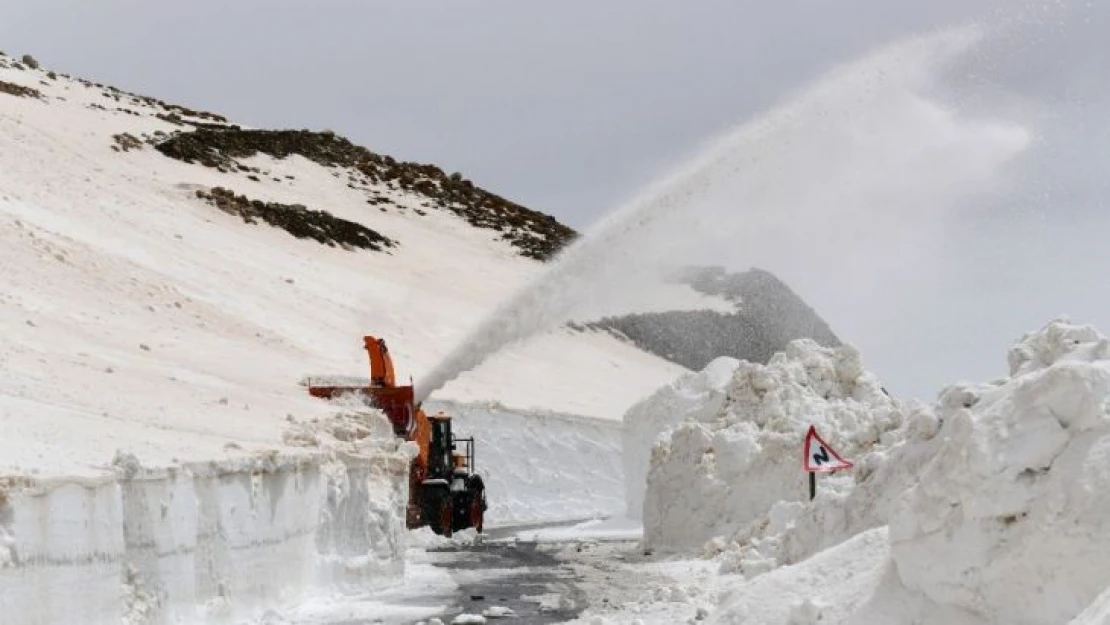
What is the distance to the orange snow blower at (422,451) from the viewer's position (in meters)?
22.9

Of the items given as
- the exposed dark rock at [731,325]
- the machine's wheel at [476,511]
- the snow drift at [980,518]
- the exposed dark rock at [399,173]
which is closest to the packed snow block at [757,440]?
the machine's wheel at [476,511]

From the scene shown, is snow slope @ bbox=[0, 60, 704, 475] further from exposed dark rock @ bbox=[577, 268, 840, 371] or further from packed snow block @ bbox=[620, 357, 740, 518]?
packed snow block @ bbox=[620, 357, 740, 518]

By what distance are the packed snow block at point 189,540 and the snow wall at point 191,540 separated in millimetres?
11

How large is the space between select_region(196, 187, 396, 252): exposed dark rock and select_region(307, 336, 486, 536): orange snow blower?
89.3ft

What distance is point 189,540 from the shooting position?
1227cm

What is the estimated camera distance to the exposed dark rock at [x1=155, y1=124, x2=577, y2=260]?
64375 mm

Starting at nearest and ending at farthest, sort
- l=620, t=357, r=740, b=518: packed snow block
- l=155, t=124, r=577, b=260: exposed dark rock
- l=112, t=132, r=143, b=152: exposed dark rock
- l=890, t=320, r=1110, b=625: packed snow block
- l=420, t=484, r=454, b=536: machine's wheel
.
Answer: l=890, t=320, r=1110, b=625: packed snow block, l=420, t=484, r=454, b=536: machine's wheel, l=620, t=357, r=740, b=518: packed snow block, l=112, t=132, r=143, b=152: exposed dark rock, l=155, t=124, r=577, b=260: exposed dark rock

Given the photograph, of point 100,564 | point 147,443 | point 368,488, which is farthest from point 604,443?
point 100,564

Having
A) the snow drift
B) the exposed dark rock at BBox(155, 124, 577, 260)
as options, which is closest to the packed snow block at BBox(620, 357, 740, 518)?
the snow drift

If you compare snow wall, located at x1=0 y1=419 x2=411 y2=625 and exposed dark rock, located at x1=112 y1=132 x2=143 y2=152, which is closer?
snow wall, located at x1=0 y1=419 x2=411 y2=625

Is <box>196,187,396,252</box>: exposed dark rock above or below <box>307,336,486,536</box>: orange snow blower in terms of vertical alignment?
above

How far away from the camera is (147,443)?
13.3 metres

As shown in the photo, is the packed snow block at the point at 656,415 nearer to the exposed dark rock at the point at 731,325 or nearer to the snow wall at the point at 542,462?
the snow wall at the point at 542,462

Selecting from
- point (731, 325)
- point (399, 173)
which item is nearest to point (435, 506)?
point (731, 325)
